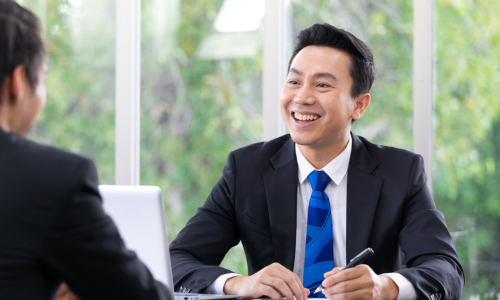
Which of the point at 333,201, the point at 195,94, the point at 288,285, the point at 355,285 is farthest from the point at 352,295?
the point at 195,94

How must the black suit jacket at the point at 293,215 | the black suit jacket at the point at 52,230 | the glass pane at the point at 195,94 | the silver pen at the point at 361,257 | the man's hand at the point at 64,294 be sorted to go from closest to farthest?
the black suit jacket at the point at 52,230
the man's hand at the point at 64,294
the silver pen at the point at 361,257
the black suit jacket at the point at 293,215
the glass pane at the point at 195,94

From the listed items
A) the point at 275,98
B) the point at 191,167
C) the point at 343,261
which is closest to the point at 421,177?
the point at 343,261

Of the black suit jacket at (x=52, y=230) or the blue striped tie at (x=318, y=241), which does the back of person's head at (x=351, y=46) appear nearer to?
the blue striped tie at (x=318, y=241)

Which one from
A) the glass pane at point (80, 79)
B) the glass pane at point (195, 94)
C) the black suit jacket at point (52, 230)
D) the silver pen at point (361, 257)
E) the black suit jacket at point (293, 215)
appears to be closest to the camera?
the black suit jacket at point (52, 230)

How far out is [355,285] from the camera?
1316 mm

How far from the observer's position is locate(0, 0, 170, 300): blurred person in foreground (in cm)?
70

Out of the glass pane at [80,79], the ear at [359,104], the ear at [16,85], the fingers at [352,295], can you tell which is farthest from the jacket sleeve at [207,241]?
the glass pane at [80,79]

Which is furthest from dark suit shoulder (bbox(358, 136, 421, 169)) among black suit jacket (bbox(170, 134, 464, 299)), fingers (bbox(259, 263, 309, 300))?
fingers (bbox(259, 263, 309, 300))

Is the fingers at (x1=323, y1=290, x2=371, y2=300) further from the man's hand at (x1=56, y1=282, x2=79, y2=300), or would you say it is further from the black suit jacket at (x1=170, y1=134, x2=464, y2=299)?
the man's hand at (x1=56, y1=282, x2=79, y2=300)

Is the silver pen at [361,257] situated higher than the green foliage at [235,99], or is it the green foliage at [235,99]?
the green foliage at [235,99]

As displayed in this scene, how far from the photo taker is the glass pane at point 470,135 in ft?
6.79

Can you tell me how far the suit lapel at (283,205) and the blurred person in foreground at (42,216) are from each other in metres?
0.97

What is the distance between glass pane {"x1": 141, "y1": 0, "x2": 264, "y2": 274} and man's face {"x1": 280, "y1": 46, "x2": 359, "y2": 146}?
2.04 feet

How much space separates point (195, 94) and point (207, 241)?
3.51ft
